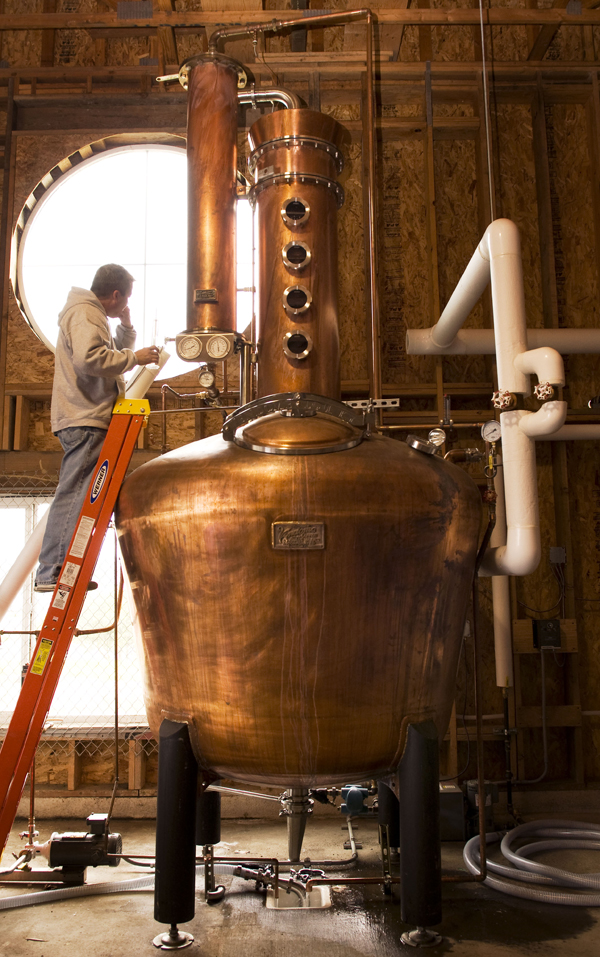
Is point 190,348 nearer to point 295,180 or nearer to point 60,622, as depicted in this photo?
point 295,180

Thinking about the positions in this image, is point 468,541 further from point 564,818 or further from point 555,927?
point 564,818

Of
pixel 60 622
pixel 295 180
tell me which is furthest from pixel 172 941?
pixel 295 180

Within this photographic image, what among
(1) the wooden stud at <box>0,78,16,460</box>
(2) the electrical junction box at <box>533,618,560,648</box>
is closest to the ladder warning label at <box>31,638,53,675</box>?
(1) the wooden stud at <box>0,78,16,460</box>

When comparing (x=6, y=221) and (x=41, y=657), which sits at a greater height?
(x=6, y=221)

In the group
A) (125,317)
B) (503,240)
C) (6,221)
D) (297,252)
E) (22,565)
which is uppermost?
(6,221)

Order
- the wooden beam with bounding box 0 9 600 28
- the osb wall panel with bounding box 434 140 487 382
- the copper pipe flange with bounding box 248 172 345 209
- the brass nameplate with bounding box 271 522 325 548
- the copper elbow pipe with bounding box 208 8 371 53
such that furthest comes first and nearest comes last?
the osb wall panel with bounding box 434 140 487 382
the wooden beam with bounding box 0 9 600 28
the copper elbow pipe with bounding box 208 8 371 53
the copper pipe flange with bounding box 248 172 345 209
the brass nameplate with bounding box 271 522 325 548

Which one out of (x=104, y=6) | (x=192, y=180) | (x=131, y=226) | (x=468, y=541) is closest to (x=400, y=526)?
(x=468, y=541)

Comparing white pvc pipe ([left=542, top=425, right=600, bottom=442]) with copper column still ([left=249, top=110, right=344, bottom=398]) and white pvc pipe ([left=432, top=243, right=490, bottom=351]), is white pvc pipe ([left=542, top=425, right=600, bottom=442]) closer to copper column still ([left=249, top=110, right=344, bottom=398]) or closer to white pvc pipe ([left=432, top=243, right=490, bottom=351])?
white pvc pipe ([left=432, top=243, right=490, bottom=351])

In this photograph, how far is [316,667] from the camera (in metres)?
2.34

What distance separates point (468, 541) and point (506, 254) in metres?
1.53

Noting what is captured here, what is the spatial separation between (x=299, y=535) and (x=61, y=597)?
1.14 metres

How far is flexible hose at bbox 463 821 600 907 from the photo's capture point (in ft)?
10.7

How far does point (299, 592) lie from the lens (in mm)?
2348

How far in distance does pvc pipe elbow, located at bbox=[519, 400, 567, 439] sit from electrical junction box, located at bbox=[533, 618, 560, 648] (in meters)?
1.96
